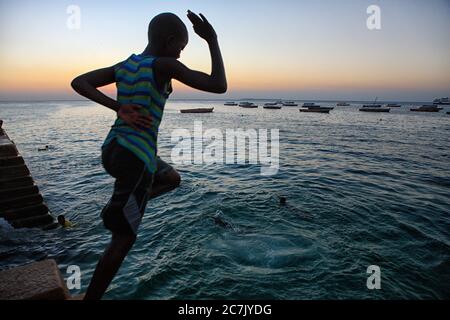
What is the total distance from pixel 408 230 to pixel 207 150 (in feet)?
50.3

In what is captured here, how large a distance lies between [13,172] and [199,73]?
23.0ft

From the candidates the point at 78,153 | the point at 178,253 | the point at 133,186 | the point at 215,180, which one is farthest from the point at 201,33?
the point at 78,153

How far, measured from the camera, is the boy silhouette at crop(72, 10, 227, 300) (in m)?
1.71

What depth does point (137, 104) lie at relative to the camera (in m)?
1.76

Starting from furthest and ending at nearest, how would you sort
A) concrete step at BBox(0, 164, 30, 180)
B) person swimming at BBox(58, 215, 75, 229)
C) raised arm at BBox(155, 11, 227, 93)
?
1. person swimming at BBox(58, 215, 75, 229)
2. concrete step at BBox(0, 164, 30, 180)
3. raised arm at BBox(155, 11, 227, 93)

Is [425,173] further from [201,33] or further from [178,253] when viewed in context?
[201,33]

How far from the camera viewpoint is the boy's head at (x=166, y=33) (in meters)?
1.84

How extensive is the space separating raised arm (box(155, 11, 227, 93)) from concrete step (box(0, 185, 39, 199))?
22.6ft

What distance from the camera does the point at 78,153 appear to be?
18562 millimetres

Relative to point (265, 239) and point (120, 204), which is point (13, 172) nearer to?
point (120, 204)
